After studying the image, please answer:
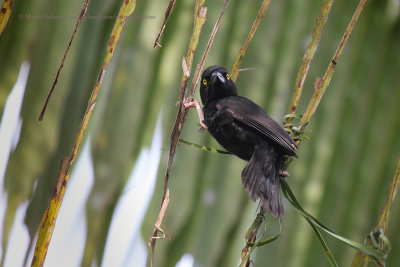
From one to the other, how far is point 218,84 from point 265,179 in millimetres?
295

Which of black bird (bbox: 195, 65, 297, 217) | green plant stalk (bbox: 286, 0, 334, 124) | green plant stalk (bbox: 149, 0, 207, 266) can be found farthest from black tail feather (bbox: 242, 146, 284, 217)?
green plant stalk (bbox: 149, 0, 207, 266)

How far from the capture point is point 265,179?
1.10 metres

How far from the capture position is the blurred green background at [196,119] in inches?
74.2

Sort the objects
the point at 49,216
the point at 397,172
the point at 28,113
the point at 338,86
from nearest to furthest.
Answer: the point at 49,216 < the point at 397,172 < the point at 28,113 < the point at 338,86

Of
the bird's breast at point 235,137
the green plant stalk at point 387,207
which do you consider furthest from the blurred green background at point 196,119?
the green plant stalk at point 387,207

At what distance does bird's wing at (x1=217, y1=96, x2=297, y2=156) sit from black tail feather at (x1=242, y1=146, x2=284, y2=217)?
39 mm

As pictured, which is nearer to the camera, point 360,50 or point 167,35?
point 167,35

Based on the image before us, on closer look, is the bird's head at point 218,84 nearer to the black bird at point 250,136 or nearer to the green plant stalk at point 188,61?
the black bird at point 250,136

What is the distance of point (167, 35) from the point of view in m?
2.04

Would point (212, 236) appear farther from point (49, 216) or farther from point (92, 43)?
point (49, 216)

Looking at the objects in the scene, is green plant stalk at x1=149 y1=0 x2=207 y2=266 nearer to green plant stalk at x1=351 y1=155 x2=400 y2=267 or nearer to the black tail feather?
the black tail feather

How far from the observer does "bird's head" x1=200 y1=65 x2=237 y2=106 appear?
1.27 m

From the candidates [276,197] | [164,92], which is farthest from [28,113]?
[276,197]

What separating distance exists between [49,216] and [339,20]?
178 cm
